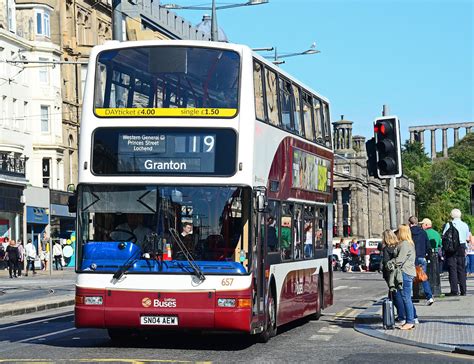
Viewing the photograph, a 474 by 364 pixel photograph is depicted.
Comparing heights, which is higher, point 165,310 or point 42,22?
point 42,22

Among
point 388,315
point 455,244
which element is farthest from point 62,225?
point 388,315

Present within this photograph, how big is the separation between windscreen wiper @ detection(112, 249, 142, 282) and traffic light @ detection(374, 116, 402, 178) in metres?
5.00

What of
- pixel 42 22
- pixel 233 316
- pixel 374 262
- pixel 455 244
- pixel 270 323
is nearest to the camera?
pixel 233 316

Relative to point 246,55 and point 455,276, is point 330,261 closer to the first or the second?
point 455,276

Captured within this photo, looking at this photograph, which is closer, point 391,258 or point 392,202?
point 392,202

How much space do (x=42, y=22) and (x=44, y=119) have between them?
213 inches

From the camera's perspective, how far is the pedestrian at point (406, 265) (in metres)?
20.9

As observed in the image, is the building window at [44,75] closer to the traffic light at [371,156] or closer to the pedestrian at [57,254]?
the pedestrian at [57,254]

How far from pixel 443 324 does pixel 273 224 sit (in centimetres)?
407

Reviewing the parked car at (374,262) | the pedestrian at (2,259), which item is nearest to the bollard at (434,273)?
the pedestrian at (2,259)

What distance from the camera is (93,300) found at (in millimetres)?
17719

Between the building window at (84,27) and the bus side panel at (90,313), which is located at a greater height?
the building window at (84,27)

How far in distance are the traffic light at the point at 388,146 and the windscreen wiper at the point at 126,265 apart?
500 cm

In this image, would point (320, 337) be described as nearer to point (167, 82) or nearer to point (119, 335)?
point (119, 335)
